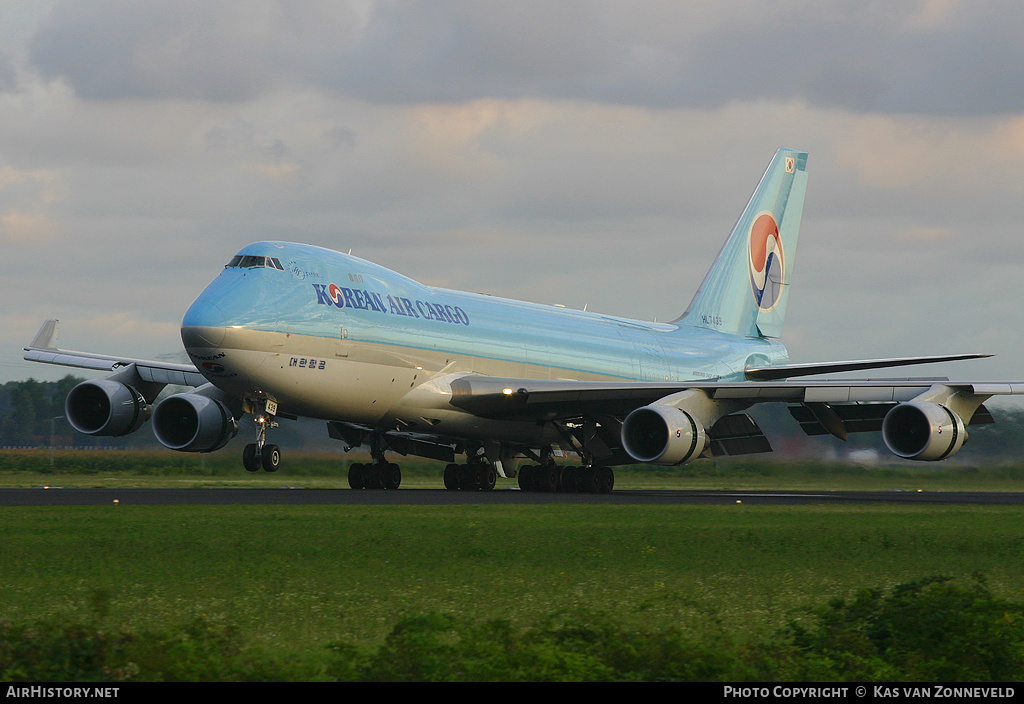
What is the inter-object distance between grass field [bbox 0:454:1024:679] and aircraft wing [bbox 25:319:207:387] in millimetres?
11092

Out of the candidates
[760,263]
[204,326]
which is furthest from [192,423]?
[760,263]

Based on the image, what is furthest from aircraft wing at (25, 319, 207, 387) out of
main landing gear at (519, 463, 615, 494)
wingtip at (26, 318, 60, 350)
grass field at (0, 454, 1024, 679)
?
grass field at (0, 454, 1024, 679)

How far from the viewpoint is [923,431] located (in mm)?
26125

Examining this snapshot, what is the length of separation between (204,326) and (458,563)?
1298cm

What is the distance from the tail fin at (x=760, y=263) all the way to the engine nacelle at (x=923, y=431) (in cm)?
1262

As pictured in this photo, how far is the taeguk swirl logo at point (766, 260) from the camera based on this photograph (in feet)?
134

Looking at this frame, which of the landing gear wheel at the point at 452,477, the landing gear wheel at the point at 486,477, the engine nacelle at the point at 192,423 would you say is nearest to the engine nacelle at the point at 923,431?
the landing gear wheel at the point at 486,477

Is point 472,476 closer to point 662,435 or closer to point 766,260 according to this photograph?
point 662,435

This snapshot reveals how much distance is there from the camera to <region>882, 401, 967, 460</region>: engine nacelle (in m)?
26.0

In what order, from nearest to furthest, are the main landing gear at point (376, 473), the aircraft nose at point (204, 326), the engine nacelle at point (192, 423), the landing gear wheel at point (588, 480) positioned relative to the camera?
A: 1. the aircraft nose at point (204, 326)
2. the engine nacelle at point (192, 423)
3. the main landing gear at point (376, 473)
4. the landing gear wheel at point (588, 480)

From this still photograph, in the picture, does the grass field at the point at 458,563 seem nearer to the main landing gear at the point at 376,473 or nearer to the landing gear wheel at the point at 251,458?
the landing gear wheel at the point at 251,458

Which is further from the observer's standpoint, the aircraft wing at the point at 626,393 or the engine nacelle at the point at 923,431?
the aircraft wing at the point at 626,393

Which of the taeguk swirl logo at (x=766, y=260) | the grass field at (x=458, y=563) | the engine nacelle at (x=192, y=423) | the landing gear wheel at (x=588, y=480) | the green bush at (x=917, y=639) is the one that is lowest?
the landing gear wheel at (x=588, y=480)

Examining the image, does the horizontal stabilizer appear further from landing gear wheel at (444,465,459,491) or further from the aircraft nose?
the aircraft nose
